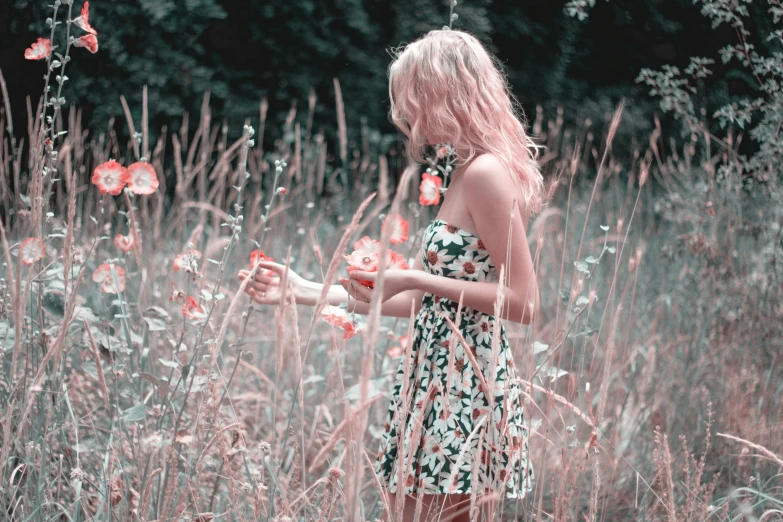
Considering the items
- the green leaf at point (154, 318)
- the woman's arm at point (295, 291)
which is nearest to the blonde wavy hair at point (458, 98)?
the woman's arm at point (295, 291)

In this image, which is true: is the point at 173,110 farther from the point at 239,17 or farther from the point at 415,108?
the point at 415,108

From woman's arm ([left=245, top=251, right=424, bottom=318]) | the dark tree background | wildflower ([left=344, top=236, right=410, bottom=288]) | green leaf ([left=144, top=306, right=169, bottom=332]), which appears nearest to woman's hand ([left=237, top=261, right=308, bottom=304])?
woman's arm ([left=245, top=251, right=424, bottom=318])

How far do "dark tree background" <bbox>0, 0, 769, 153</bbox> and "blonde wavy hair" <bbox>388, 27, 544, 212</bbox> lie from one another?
2.96 metres

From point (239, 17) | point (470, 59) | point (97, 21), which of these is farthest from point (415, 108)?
point (239, 17)

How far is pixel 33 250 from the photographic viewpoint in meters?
1.28

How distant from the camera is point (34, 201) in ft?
3.97

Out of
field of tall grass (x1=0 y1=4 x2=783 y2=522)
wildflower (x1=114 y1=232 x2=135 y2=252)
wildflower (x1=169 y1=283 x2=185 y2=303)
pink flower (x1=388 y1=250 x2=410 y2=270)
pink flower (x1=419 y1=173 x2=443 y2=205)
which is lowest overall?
field of tall grass (x1=0 y1=4 x2=783 y2=522)

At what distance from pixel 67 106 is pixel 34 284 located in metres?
3.06

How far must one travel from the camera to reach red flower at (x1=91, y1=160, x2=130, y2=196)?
4.85 feet

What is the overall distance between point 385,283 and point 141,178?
0.58m

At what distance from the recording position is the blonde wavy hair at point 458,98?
1.43 metres

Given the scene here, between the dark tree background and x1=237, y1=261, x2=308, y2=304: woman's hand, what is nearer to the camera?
x1=237, y1=261, x2=308, y2=304: woman's hand

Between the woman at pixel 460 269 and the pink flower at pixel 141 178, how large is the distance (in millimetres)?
324

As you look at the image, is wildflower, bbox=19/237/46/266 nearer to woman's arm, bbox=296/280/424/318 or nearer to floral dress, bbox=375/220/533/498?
woman's arm, bbox=296/280/424/318
